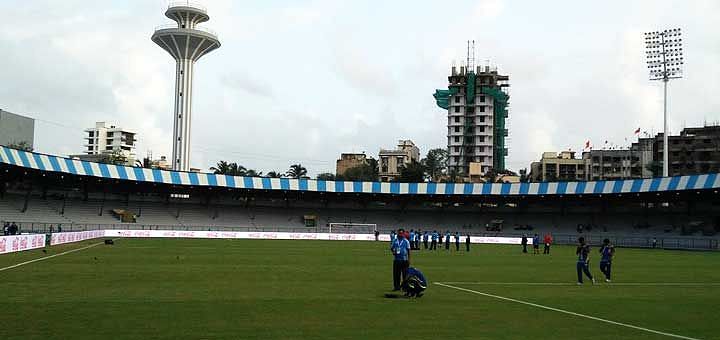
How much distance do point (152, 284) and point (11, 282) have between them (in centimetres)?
459

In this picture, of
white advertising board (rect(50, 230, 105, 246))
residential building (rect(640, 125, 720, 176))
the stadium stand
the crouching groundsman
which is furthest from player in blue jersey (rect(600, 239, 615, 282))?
residential building (rect(640, 125, 720, 176))

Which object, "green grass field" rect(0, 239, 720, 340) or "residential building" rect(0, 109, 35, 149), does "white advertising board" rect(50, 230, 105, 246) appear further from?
"residential building" rect(0, 109, 35, 149)

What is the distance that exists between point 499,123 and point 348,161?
42.2 meters

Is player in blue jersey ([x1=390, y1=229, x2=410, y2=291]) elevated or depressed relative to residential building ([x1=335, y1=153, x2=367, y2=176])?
depressed

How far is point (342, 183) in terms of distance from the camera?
9756 centimetres

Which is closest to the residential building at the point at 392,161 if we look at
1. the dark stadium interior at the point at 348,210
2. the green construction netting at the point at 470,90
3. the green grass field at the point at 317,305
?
the green construction netting at the point at 470,90

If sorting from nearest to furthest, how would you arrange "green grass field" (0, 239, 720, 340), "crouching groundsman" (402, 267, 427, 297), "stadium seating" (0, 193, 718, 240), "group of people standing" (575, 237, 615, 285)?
"green grass field" (0, 239, 720, 340), "crouching groundsman" (402, 267, 427, 297), "group of people standing" (575, 237, 615, 285), "stadium seating" (0, 193, 718, 240)

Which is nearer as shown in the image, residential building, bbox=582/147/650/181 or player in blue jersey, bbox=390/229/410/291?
player in blue jersey, bbox=390/229/410/291

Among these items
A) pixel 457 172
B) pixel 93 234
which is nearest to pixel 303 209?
pixel 93 234

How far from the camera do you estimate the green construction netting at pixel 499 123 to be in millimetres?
174875

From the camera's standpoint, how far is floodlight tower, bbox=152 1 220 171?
11519 cm

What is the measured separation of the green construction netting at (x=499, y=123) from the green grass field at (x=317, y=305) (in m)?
147

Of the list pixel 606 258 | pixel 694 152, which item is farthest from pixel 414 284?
pixel 694 152

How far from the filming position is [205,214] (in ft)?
320
